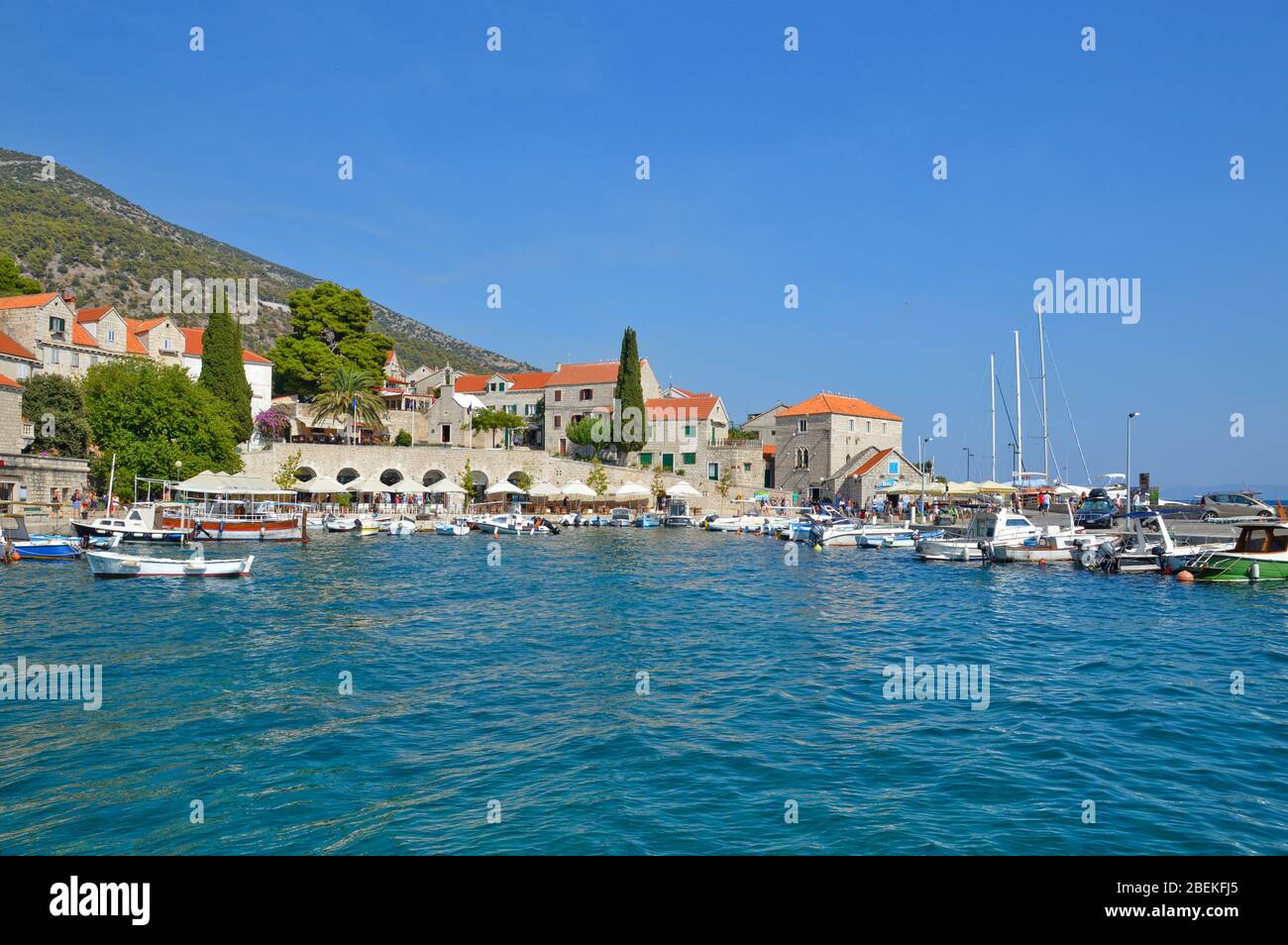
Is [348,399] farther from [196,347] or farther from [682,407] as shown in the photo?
[682,407]

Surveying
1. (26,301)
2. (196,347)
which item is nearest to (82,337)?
(26,301)

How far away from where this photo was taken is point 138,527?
36000mm

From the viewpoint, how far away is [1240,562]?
28234 millimetres

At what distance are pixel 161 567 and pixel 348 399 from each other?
32.5 metres

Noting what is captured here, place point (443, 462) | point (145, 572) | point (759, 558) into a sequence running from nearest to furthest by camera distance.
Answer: point (145, 572)
point (759, 558)
point (443, 462)

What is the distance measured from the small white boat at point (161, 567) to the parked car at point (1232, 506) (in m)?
45.9

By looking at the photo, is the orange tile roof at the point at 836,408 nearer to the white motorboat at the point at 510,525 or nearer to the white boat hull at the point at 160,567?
the white motorboat at the point at 510,525

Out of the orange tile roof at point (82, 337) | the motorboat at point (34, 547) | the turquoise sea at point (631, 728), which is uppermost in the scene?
the orange tile roof at point (82, 337)

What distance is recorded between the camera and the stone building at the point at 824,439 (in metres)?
67.1

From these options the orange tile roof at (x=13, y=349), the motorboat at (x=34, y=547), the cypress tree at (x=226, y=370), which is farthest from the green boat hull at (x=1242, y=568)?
the orange tile roof at (x=13, y=349)
